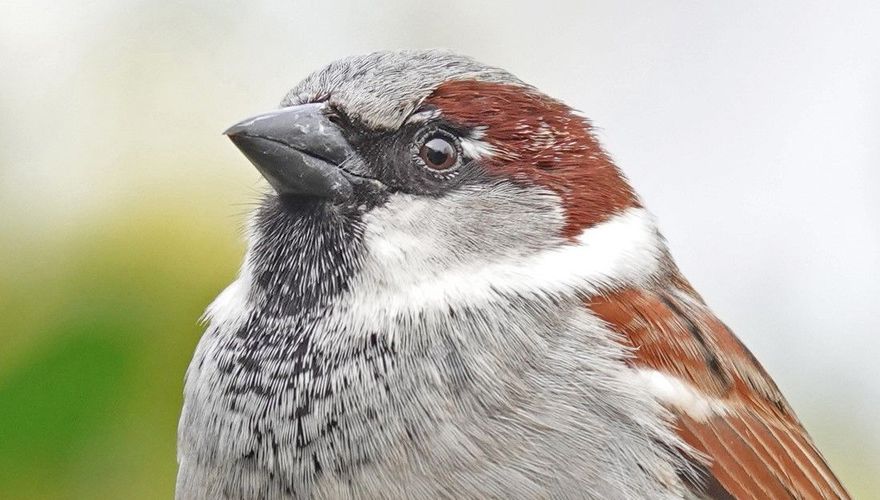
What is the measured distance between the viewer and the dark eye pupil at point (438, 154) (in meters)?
2.44

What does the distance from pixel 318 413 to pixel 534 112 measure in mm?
746

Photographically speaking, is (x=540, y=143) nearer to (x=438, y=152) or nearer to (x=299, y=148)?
(x=438, y=152)

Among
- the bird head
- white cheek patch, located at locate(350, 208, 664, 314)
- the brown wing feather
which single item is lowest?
the brown wing feather

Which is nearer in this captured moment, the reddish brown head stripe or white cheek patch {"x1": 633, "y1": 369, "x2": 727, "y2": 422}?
white cheek patch {"x1": 633, "y1": 369, "x2": 727, "y2": 422}

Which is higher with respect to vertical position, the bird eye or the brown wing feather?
the bird eye

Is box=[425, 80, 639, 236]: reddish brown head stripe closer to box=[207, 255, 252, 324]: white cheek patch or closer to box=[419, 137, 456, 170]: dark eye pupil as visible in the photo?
box=[419, 137, 456, 170]: dark eye pupil

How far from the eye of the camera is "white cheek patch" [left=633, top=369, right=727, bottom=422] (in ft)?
7.68

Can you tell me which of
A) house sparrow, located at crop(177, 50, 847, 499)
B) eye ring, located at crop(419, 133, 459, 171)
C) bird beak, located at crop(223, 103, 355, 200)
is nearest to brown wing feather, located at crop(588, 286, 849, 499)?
house sparrow, located at crop(177, 50, 847, 499)

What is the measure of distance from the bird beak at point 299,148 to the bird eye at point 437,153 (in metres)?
0.14

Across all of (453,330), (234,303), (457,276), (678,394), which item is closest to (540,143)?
(457,276)

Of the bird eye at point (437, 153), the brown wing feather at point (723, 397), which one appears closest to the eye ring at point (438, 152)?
the bird eye at point (437, 153)

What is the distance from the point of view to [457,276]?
94.1 inches

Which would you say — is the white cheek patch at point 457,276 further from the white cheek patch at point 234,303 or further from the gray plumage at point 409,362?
the white cheek patch at point 234,303

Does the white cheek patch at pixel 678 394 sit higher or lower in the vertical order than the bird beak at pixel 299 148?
lower
